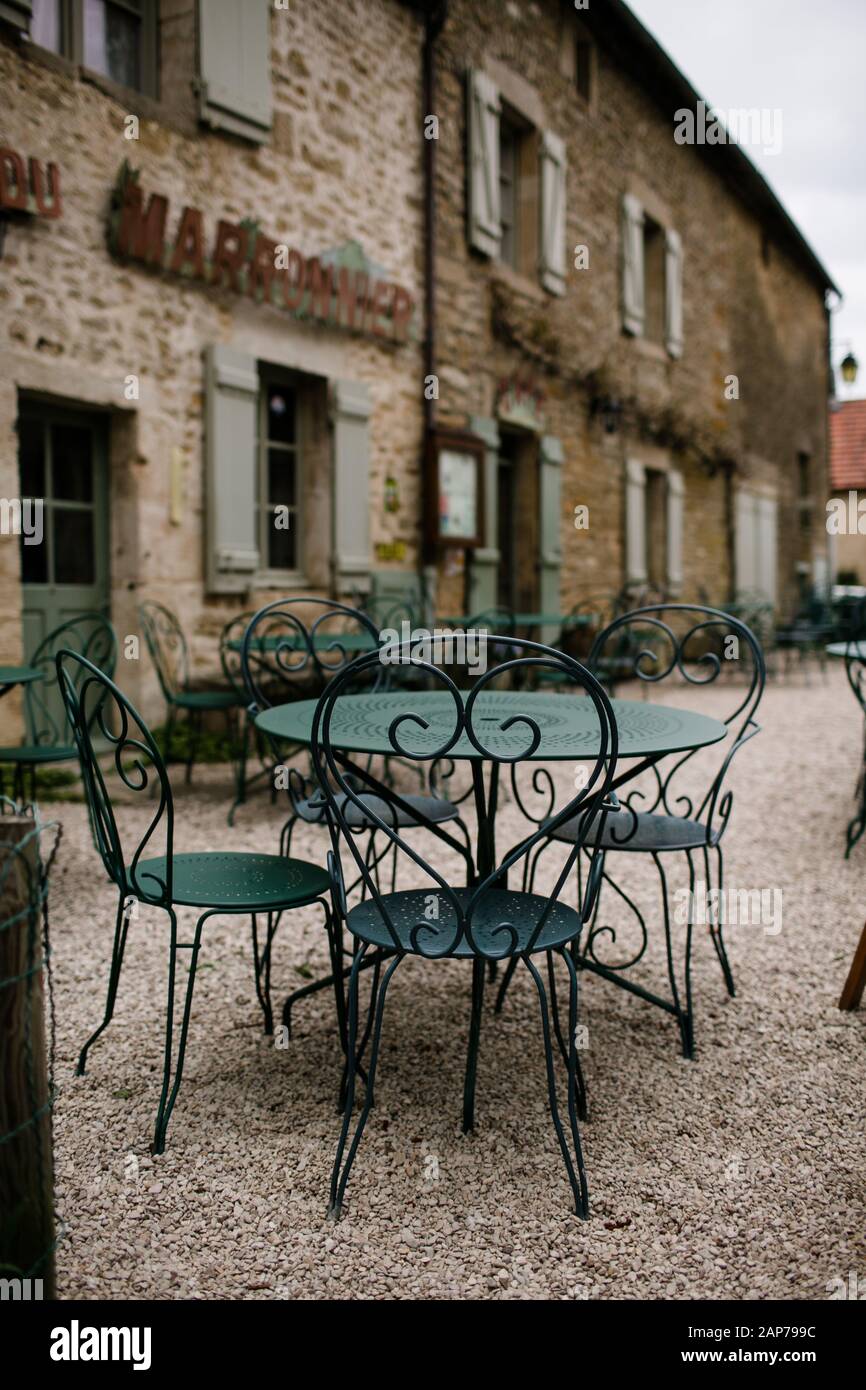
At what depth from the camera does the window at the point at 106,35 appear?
16.9 feet

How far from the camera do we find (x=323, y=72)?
6.64m

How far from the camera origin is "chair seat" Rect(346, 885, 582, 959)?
75.9 inches

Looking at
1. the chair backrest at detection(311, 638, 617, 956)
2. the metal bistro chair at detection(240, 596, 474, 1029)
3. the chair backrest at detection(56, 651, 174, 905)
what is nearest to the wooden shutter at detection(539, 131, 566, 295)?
the metal bistro chair at detection(240, 596, 474, 1029)

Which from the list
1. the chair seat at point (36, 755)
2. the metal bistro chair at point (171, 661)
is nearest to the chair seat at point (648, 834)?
the chair seat at point (36, 755)

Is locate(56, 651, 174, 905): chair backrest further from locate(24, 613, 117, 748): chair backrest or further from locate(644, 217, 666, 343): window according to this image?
locate(644, 217, 666, 343): window

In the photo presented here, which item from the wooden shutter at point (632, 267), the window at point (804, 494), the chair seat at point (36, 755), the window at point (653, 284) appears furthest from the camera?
the window at point (804, 494)

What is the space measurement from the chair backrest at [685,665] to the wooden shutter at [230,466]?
6.89 feet

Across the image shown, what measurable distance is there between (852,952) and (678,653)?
3.49ft

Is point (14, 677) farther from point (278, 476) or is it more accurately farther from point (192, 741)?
point (278, 476)

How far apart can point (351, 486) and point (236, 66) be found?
2362mm

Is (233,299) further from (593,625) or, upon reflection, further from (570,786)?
(593,625)

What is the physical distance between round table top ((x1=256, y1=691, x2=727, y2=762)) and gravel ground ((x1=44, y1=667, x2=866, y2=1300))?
2.39ft

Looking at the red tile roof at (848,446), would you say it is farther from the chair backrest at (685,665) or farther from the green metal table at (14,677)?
the green metal table at (14,677)
